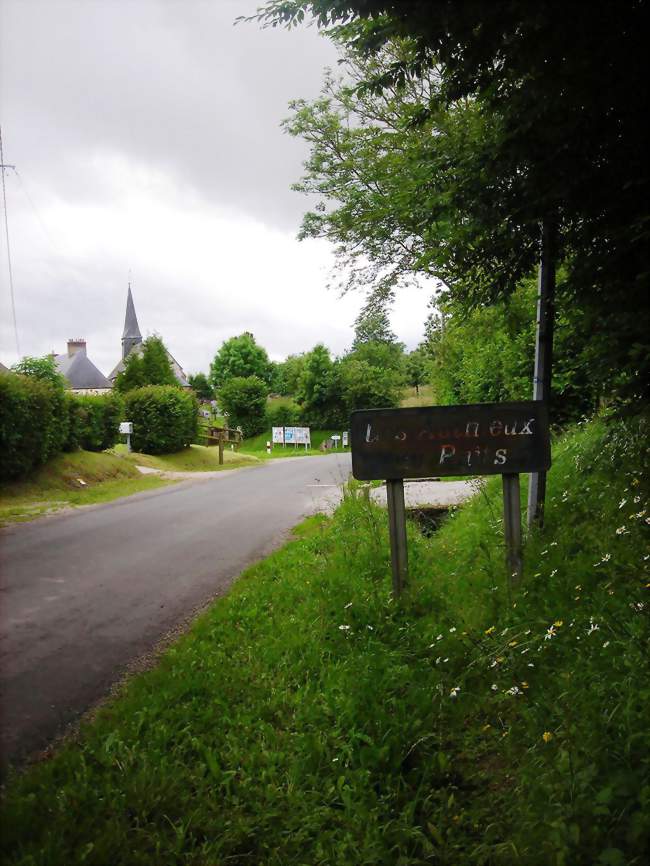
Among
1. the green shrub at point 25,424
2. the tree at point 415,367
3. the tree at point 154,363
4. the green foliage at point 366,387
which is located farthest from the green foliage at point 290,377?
the green shrub at point 25,424

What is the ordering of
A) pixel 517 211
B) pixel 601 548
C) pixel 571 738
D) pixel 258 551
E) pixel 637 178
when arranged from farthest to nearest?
pixel 258 551 < pixel 517 211 < pixel 601 548 < pixel 637 178 < pixel 571 738

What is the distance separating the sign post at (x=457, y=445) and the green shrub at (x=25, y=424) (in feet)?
35.4

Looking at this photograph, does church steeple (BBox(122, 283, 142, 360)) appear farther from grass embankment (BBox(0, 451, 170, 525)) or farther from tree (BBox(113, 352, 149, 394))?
grass embankment (BBox(0, 451, 170, 525))

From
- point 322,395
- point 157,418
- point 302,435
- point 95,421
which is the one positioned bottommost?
point 302,435

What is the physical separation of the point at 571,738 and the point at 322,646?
6.33 ft

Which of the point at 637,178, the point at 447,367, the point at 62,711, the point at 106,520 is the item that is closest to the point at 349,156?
the point at 447,367

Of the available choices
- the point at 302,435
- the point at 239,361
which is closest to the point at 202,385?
the point at 239,361

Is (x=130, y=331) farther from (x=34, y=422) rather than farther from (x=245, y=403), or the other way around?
(x=34, y=422)

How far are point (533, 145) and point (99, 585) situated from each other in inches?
225

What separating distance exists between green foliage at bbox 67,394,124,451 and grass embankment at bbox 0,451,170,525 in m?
0.73

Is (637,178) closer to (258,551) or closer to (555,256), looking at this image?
(555,256)

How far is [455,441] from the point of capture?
182 inches

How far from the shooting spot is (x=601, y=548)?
156 inches

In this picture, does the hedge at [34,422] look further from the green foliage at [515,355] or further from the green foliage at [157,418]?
the green foliage at [515,355]
